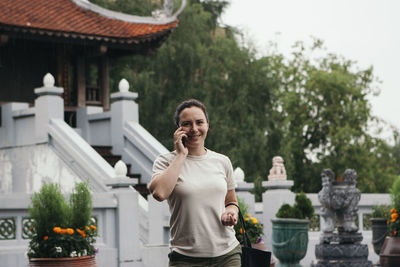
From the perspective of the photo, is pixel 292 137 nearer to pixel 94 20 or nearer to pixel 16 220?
pixel 94 20

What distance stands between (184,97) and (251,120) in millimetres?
2569

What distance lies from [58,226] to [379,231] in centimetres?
711

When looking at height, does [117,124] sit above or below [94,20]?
below

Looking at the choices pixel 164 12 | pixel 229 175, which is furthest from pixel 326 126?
pixel 229 175

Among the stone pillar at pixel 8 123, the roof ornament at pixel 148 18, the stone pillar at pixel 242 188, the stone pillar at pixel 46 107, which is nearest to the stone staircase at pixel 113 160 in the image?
the stone pillar at pixel 46 107

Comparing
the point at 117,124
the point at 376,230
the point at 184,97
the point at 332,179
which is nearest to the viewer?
A: the point at 332,179

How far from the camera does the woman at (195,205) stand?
4.46 meters

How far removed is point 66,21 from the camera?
1883cm

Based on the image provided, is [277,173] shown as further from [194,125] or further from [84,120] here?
[194,125]

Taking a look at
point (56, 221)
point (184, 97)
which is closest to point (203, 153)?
point (56, 221)

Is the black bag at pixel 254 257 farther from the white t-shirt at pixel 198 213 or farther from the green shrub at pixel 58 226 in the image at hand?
the green shrub at pixel 58 226

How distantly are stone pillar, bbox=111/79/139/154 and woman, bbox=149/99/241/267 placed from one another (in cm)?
1241

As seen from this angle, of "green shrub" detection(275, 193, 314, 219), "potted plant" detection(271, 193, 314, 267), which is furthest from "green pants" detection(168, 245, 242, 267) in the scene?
"green shrub" detection(275, 193, 314, 219)

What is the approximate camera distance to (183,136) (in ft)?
15.1
